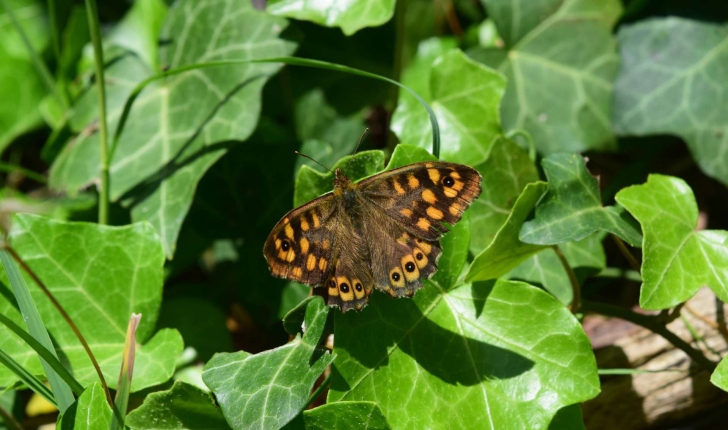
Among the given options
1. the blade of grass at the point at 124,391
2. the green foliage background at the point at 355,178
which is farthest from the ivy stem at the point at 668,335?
the blade of grass at the point at 124,391

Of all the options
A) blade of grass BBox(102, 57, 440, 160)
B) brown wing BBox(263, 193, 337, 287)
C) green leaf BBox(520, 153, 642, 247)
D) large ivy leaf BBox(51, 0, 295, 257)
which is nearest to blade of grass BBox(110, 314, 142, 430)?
brown wing BBox(263, 193, 337, 287)

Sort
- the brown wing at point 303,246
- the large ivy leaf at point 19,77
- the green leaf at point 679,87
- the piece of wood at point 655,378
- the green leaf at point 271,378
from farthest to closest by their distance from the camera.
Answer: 1. the large ivy leaf at point 19,77
2. the green leaf at point 679,87
3. the piece of wood at point 655,378
4. the brown wing at point 303,246
5. the green leaf at point 271,378

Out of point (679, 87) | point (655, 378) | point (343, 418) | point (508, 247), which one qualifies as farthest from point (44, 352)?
point (679, 87)

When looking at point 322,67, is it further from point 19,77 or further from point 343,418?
point 19,77

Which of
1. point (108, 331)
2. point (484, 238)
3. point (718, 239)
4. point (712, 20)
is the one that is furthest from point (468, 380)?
point (712, 20)

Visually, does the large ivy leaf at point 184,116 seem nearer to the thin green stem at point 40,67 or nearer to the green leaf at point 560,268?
the thin green stem at point 40,67

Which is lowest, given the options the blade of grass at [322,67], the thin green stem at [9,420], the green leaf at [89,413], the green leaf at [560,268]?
the thin green stem at [9,420]
